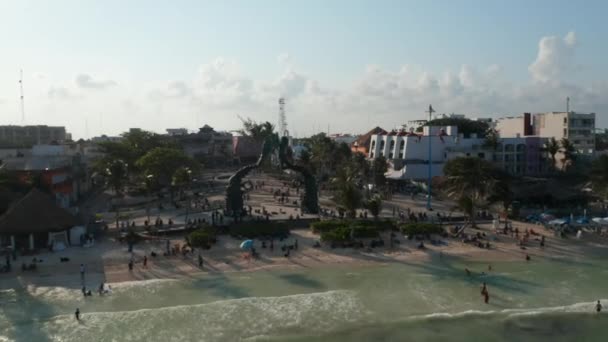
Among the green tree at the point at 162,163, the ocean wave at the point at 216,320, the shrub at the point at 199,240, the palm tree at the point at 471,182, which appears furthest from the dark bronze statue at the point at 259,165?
the ocean wave at the point at 216,320

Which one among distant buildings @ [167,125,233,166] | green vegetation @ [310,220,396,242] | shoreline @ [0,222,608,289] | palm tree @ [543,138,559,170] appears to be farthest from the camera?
distant buildings @ [167,125,233,166]

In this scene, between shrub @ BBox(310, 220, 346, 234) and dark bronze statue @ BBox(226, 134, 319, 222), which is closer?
shrub @ BBox(310, 220, 346, 234)

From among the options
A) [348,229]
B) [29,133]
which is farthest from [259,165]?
[29,133]

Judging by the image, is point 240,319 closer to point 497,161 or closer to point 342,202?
point 342,202

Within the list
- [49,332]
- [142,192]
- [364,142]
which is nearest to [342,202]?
[49,332]

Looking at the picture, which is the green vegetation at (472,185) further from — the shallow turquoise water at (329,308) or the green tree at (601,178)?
the green tree at (601,178)

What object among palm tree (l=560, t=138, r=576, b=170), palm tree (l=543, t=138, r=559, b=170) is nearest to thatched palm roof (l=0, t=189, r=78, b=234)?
palm tree (l=543, t=138, r=559, b=170)

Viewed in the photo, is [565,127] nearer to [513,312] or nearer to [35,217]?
[513,312]

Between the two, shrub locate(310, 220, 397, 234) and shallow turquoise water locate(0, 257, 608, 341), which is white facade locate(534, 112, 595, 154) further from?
shallow turquoise water locate(0, 257, 608, 341)
